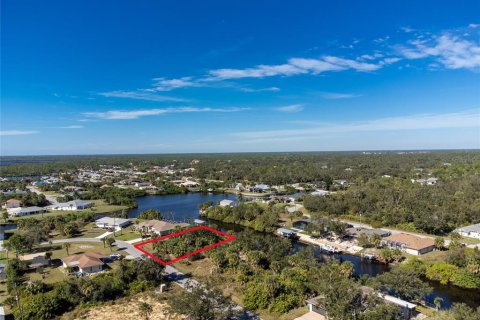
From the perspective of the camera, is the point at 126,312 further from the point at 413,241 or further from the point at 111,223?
the point at 413,241

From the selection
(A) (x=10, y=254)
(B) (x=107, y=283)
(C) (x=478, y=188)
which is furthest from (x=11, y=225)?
(C) (x=478, y=188)

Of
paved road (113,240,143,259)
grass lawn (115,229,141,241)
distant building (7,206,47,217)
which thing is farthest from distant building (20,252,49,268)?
distant building (7,206,47,217)

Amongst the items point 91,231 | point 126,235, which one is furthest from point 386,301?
point 91,231

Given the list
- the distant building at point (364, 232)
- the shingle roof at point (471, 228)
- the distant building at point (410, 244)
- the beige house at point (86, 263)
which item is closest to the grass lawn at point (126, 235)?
the beige house at point (86, 263)

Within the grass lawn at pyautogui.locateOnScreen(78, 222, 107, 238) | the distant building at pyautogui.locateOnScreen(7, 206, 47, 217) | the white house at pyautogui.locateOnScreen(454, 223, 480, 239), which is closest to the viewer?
the white house at pyautogui.locateOnScreen(454, 223, 480, 239)

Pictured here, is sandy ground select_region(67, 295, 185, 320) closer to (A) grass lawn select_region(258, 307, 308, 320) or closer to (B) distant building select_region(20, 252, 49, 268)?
(A) grass lawn select_region(258, 307, 308, 320)

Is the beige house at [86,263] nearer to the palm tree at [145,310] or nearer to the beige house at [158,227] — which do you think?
the palm tree at [145,310]

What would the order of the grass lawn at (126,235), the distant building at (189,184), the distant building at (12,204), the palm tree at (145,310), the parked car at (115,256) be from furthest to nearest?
1. the distant building at (189,184)
2. the distant building at (12,204)
3. the grass lawn at (126,235)
4. the parked car at (115,256)
5. the palm tree at (145,310)
